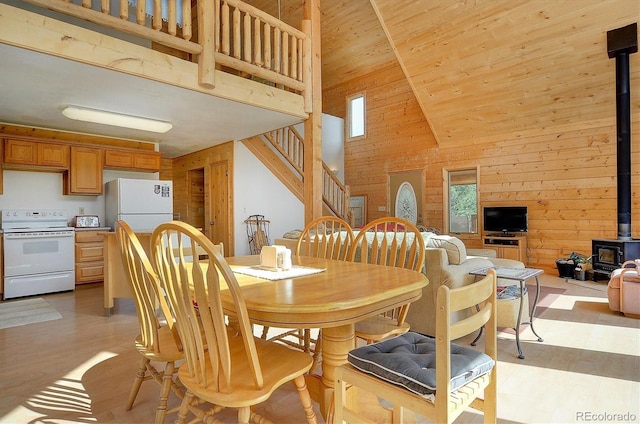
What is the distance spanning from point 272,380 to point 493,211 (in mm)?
6261

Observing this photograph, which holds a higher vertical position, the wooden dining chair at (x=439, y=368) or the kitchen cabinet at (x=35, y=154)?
the kitchen cabinet at (x=35, y=154)

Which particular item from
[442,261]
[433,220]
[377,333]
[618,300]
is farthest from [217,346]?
[433,220]

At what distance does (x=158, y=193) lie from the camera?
5.49m

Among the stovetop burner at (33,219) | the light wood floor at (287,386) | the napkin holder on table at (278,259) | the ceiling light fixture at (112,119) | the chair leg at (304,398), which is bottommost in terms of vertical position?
the light wood floor at (287,386)

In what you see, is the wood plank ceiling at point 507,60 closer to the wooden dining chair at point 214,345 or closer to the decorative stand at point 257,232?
the decorative stand at point 257,232

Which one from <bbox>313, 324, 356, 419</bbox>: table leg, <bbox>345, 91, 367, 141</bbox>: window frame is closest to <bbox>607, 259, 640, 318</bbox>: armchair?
A: <bbox>313, 324, 356, 419</bbox>: table leg

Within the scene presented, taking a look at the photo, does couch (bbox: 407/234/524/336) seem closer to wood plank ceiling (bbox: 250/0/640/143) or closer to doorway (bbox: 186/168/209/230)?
wood plank ceiling (bbox: 250/0/640/143)

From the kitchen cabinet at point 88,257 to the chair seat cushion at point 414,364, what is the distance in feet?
16.2

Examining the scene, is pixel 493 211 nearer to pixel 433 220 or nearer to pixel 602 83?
pixel 433 220

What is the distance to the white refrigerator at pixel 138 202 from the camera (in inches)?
203

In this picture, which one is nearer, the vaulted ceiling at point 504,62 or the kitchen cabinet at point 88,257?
the vaulted ceiling at point 504,62

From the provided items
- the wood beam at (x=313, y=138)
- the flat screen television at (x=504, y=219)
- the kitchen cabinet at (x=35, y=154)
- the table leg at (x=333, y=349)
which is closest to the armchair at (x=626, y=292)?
the flat screen television at (x=504, y=219)

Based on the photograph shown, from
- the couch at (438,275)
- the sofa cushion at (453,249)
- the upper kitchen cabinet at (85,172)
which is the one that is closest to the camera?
the couch at (438,275)

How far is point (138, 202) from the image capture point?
5.29 metres
